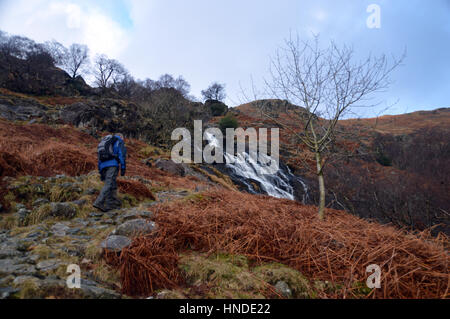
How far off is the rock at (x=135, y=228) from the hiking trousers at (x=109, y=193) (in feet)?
5.67

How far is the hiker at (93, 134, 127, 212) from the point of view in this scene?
3.76 m

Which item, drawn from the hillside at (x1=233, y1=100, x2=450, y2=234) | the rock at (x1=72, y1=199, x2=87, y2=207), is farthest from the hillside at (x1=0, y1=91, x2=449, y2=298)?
the hillside at (x1=233, y1=100, x2=450, y2=234)

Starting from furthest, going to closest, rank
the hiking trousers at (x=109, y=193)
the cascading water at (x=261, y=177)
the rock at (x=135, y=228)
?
1. the cascading water at (x=261, y=177)
2. the hiking trousers at (x=109, y=193)
3. the rock at (x=135, y=228)

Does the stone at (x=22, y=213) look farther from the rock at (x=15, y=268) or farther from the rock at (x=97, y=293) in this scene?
the rock at (x=97, y=293)

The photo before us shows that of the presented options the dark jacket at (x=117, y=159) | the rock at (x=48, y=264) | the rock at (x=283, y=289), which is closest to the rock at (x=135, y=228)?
the rock at (x=48, y=264)

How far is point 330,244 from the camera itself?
1939 mm

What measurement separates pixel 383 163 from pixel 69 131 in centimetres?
3085

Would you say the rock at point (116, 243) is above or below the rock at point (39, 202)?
below

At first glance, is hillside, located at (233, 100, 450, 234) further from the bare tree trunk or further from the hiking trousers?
the hiking trousers

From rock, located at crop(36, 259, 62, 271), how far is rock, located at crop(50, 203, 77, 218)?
1.76 meters

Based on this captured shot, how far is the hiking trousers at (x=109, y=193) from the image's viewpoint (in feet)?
12.1
